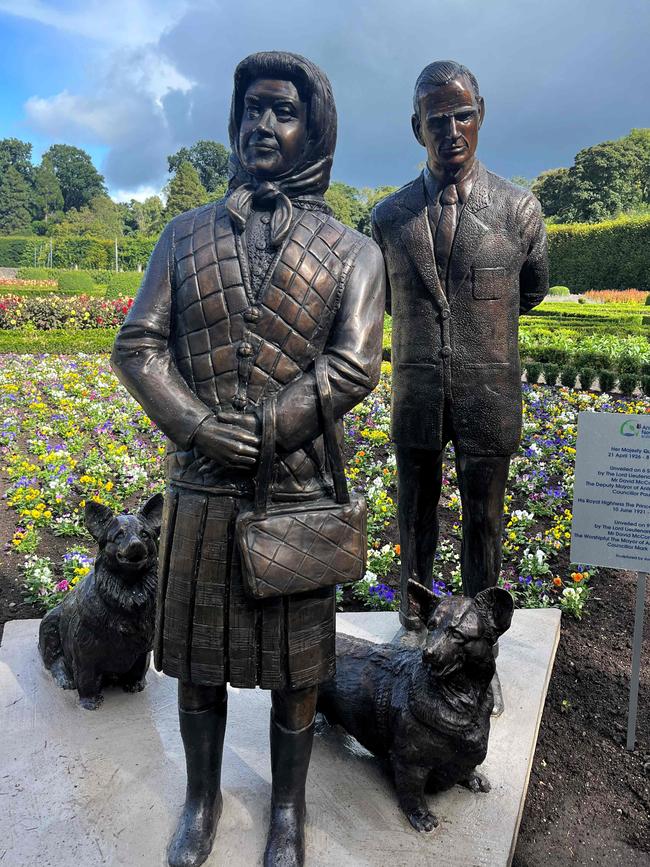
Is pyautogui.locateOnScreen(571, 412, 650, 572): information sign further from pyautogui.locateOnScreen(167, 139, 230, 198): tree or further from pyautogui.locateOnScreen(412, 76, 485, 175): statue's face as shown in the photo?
pyautogui.locateOnScreen(167, 139, 230, 198): tree

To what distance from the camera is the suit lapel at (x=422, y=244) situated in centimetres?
282

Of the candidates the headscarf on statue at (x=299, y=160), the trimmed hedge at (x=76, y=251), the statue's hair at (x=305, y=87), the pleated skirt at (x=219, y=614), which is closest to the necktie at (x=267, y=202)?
the headscarf on statue at (x=299, y=160)

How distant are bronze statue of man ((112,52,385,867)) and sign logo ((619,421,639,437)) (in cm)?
162

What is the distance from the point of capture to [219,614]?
6.61 feet

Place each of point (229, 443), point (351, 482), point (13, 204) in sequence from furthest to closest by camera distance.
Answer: point (13, 204), point (351, 482), point (229, 443)

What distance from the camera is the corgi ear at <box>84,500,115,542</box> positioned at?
2.92 metres

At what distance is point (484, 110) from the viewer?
279 centimetres

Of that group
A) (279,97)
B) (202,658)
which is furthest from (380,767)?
(279,97)

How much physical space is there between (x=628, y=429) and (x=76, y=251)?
5652cm

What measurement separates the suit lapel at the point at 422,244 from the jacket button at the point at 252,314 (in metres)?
1.11

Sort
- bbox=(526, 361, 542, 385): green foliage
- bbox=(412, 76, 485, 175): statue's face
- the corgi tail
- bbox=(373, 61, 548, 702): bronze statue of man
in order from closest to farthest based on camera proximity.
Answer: bbox=(412, 76, 485, 175): statue's face
bbox=(373, 61, 548, 702): bronze statue of man
the corgi tail
bbox=(526, 361, 542, 385): green foliage

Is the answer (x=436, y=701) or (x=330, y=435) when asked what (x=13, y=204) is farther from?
(x=436, y=701)

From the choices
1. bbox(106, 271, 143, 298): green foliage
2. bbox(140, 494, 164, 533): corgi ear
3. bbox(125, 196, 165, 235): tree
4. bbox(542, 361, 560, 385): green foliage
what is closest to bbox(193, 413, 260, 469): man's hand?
bbox(140, 494, 164, 533): corgi ear

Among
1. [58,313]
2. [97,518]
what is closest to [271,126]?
[97,518]
